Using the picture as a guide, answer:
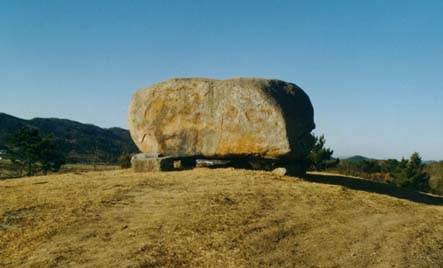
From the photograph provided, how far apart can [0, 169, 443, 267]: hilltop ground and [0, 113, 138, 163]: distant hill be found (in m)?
71.4

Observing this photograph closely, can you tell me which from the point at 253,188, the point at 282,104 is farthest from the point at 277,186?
the point at 282,104

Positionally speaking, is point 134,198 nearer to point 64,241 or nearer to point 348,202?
point 64,241

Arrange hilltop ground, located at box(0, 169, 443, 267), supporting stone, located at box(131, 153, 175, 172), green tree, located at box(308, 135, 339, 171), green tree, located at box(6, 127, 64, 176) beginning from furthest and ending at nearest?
green tree, located at box(6, 127, 64, 176) → green tree, located at box(308, 135, 339, 171) → supporting stone, located at box(131, 153, 175, 172) → hilltop ground, located at box(0, 169, 443, 267)

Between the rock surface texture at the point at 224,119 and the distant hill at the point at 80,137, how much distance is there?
64.8 metres

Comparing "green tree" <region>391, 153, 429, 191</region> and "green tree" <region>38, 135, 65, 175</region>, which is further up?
"green tree" <region>38, 135, 65, 175</region>

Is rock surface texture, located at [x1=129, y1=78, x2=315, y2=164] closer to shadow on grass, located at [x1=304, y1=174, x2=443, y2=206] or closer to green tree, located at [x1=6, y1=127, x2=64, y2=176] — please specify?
shadow on grass, located at [x1=304, y1=174, x2=443, y2=206]

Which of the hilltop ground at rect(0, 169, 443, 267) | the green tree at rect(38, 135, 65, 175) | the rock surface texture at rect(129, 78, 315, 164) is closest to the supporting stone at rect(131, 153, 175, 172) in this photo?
the rock surface texture at rect(129, 78, 315, 164)

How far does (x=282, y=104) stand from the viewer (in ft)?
63.1

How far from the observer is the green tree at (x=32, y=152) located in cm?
4759

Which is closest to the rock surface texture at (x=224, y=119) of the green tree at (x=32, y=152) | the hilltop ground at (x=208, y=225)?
the hilltop ground at (x=208, y=225)

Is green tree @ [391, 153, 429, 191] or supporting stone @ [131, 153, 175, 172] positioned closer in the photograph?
supporting stone @ [131, 153, 175, 172]

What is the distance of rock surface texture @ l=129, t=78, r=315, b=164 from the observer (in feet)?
62.1

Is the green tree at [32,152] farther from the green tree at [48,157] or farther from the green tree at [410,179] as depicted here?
the green tree at [410,179]

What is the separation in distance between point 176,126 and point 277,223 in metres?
10.7
